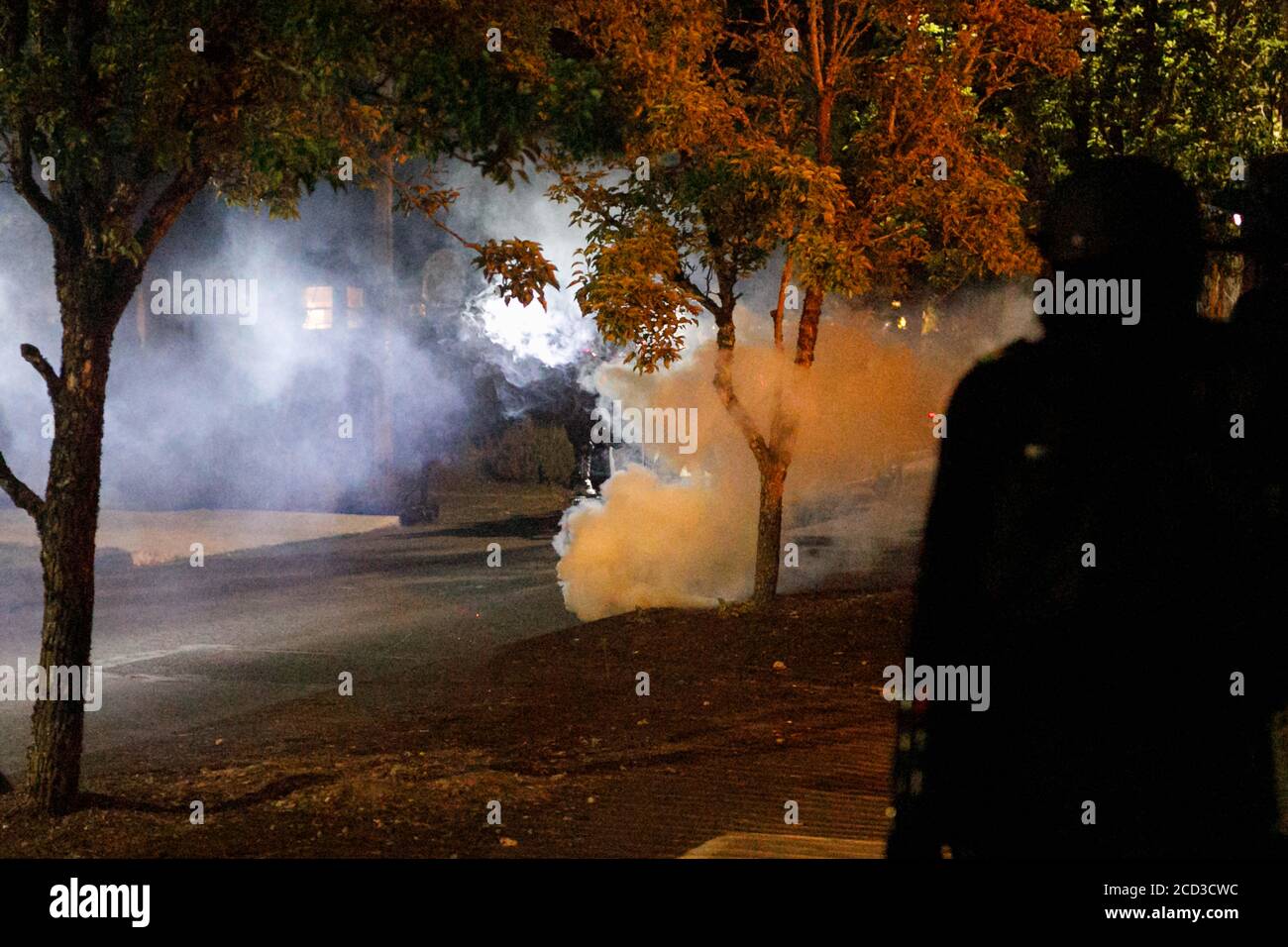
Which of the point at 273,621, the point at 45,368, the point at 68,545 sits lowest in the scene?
the point at 273,621

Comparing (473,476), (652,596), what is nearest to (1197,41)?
(652,596)

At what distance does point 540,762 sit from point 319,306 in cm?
2079

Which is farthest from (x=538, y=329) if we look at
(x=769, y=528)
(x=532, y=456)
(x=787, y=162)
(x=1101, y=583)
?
(x=1101, y=583)

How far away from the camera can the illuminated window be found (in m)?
26.9

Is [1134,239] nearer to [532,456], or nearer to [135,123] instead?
[135,123]

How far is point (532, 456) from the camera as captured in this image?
32.8 metres

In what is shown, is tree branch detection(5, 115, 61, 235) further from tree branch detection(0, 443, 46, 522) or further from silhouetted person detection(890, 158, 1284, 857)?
silhouetted person detection(890, 158, 1284, 857)

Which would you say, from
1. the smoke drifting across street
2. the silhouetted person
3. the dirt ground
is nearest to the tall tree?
→ the dirt ground

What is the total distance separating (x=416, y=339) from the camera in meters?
34.1

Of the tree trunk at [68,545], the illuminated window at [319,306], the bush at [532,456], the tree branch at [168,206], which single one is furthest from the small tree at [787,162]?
the bush at [532,456]

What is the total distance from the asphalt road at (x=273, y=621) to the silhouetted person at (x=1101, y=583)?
7301 mm

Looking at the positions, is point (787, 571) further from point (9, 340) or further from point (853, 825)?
point (9, 340)

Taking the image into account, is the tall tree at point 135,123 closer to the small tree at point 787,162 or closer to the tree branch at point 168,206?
the tree branch at point 168,206

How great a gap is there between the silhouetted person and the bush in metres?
29.5
